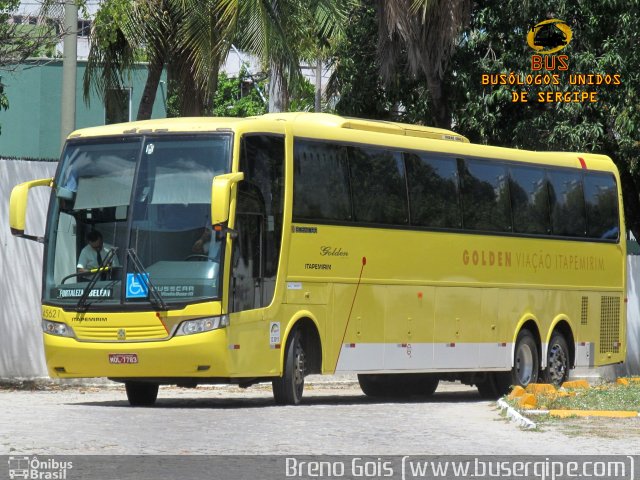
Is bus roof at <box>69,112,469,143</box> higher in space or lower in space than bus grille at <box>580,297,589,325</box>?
higher

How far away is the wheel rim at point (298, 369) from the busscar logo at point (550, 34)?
1252 cm

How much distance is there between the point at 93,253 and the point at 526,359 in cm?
826

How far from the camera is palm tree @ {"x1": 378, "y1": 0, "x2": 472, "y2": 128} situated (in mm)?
27641

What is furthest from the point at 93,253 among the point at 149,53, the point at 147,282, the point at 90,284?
the point at 149,53

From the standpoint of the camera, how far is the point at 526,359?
2330 cm

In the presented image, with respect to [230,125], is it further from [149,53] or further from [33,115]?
[33,115]

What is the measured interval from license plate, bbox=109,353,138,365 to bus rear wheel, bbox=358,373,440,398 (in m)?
6.30

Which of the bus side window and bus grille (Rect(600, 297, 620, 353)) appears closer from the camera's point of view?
the bus side window

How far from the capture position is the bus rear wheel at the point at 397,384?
23.0 meters

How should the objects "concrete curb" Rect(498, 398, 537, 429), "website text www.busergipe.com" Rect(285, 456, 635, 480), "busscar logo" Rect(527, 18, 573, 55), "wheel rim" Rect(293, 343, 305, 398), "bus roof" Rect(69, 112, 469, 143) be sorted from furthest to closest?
"busscar logo" Rect(527, 18, 573, 55), "wheel rim" Rect(293, 343, 305, 398), "bus roof" Rect(69, 112, 469, 143), "concrete curb" Rect(498, 398, 537, 429), "website text www.busergipe.com" Rect(285, 456, 635, 480)

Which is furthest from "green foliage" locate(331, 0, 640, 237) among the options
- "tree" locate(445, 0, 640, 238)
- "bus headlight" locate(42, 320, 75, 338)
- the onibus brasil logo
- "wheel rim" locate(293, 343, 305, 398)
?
the onibus brasil logo

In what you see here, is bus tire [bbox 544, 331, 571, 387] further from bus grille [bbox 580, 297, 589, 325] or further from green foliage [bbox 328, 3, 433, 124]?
green foliage [bbox 328, 3, 433, 124]

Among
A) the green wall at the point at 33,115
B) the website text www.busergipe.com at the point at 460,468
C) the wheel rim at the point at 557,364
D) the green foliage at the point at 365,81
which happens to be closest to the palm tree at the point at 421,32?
the green foliage at the point at 365,81

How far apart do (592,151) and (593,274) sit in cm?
542
